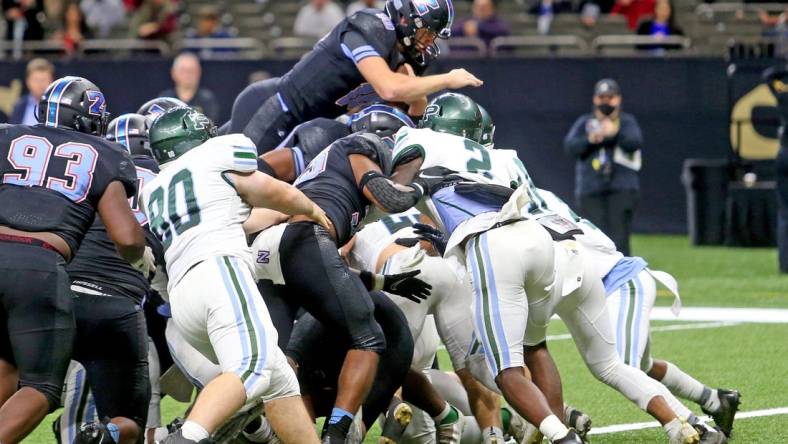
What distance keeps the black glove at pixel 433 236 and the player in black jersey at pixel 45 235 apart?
1.53m

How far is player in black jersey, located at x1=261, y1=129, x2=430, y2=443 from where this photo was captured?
6332mm

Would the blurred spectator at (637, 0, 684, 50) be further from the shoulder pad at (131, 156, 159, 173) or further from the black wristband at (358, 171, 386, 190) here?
the black wristband at (358, 171, 386, 190)

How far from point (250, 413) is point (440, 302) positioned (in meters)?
1.21

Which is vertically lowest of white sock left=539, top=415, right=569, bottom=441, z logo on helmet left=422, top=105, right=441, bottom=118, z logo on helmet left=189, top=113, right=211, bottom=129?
white sock left=539, top=415, right=569, bottom=441

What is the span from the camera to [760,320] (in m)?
11.2

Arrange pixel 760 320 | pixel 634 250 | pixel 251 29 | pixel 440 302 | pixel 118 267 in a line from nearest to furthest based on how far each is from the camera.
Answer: pixel 118 267, pixel 440 302, pixel 760 320, pixel 634 250, pixel 251 29

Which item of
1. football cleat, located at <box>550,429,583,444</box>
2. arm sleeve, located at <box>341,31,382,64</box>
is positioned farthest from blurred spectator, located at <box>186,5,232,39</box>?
football cleat, located at <box>550,429,583,444</box>

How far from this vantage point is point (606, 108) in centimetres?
1362

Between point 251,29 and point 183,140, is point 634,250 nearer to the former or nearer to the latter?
point 251,29

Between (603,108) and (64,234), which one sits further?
(603,108)

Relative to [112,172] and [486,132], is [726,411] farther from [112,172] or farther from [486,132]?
[112,172]

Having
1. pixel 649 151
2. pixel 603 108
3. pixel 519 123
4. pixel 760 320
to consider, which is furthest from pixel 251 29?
pixel 760 320

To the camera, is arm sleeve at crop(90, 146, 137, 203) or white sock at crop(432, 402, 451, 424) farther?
white sock at crop(432, 402, 451, 424)

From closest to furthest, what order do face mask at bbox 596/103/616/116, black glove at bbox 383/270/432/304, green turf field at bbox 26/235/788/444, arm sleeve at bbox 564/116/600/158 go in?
1. black glove at bbox 383/270/432/304
2. green turf field at bbox 26/235/788/444
3. face mask at bbox 596/103/616/116
4. arm sleeve at bbox 564/116/600/158
